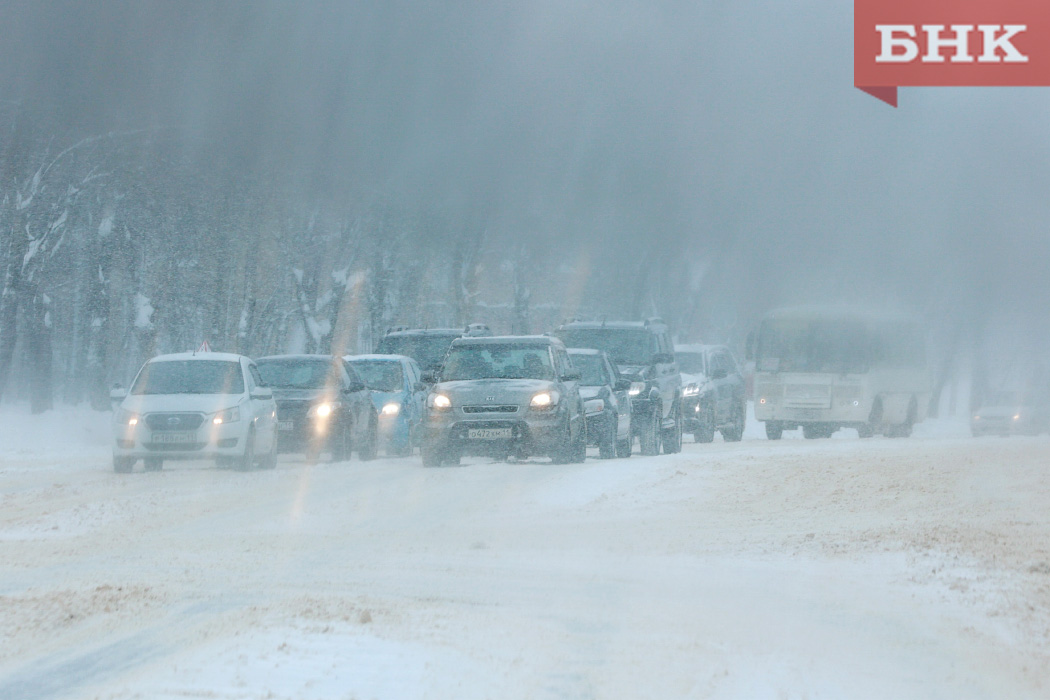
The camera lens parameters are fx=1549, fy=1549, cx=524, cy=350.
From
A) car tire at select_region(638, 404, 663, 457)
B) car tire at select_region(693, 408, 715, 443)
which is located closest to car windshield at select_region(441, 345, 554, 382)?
car tire at select_region(638, 404, 663, 457)

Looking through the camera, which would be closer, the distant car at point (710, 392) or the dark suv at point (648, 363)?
the dark suv at point (648, 363)

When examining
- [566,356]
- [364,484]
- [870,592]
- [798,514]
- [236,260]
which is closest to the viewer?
[870,592]

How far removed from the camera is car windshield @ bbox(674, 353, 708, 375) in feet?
107

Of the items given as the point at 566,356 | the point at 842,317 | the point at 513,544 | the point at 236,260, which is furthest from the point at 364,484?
the point at 236,260

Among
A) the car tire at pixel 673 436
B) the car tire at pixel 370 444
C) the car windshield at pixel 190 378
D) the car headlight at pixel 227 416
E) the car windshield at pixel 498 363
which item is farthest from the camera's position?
the car tire at pixel 673 436

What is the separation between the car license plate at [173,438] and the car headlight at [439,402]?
3160 millimetres

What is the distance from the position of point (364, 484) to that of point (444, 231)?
3406cm

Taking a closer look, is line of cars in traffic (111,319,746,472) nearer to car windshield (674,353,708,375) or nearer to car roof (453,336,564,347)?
car roof (453,336,564,347)

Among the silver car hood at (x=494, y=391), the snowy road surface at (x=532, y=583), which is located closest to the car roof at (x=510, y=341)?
the silver car hood at (x=494, y=391)

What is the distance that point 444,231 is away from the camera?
52375mm

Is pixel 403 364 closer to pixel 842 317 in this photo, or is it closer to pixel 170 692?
pixel 842 317

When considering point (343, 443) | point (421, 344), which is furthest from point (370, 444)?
point (421, 344)

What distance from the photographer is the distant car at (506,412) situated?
20.3 meters

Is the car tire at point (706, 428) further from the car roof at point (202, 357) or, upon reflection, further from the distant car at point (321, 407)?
the car roof at point (202, 357)
